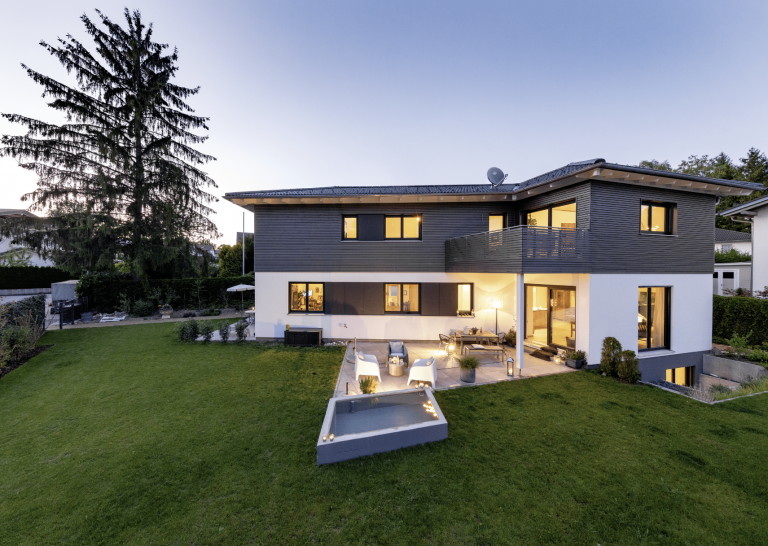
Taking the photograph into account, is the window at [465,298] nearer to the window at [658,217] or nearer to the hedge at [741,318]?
the window at [658,217]

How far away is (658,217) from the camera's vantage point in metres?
9.25

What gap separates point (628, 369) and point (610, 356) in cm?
51

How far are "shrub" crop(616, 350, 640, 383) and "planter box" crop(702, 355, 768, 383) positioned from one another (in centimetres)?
444

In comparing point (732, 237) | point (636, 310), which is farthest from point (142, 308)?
point (732, 237)

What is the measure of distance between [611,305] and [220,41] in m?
22.7

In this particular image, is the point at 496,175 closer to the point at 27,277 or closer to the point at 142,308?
the point at 142,308

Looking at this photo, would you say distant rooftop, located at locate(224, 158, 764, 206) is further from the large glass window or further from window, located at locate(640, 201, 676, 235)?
the large glass window

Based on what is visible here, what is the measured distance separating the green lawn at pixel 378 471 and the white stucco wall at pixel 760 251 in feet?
32.3

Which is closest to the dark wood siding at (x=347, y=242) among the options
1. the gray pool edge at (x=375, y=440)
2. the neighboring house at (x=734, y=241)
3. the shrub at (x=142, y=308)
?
the gray pool edge at (x=375, y=440)

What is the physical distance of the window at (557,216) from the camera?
945 cm

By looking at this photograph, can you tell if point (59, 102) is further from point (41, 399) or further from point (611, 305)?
point (611, 305)

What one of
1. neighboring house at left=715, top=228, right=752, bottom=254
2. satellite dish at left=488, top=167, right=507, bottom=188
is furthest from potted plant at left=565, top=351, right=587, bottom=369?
neighboring house at left=715, top=228, right=752, bottom=254

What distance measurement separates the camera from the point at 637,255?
28.7ft

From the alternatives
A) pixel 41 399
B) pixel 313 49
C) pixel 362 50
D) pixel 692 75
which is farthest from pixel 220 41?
pixel 692 75
